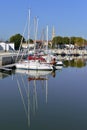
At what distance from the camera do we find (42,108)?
670 inches

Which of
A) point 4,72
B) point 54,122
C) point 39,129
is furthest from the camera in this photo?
point 4,72

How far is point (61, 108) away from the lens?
1698cm

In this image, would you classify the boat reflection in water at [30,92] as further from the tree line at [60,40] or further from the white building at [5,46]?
the tree line at [60,40]

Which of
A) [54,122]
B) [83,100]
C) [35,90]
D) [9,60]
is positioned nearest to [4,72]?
[9,60]

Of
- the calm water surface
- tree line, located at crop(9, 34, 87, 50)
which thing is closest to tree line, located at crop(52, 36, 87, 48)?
tree line, located at crop(9, 34, 87, 50)

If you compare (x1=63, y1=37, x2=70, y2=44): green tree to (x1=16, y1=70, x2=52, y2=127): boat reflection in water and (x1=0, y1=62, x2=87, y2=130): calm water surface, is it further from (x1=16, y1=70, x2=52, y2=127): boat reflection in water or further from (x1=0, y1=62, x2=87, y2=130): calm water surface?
(x1=0, y1=62, x2=87, y2=130): calm water surface

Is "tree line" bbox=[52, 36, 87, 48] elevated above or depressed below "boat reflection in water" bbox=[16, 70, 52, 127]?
above

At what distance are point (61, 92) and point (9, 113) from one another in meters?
7.81

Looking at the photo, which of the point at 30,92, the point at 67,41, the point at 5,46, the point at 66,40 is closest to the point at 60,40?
the point at 66,40

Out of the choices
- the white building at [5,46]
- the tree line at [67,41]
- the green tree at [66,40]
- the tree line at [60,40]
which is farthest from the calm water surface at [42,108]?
the green tree at [66,40]

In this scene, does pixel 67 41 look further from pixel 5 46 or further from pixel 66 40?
pixel 5 46

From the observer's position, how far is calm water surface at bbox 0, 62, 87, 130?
13641 mm

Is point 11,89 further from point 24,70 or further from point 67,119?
point 24,70

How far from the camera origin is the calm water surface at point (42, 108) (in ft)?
44.8
